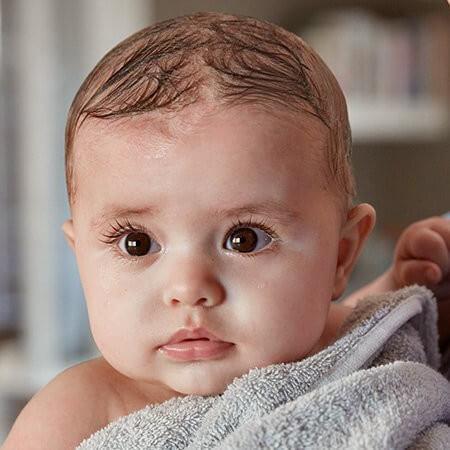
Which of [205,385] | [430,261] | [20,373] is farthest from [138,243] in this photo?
[20,373]

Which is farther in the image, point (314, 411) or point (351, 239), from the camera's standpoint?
point (351, 239)

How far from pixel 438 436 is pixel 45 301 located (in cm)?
230

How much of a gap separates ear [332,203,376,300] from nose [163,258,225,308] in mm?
157

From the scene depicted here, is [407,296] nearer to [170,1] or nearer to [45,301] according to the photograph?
[170,1]

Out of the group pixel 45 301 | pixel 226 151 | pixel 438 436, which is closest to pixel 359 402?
pixel 438 436

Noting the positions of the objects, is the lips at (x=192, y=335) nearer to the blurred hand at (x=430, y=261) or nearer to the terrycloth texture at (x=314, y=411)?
the terrycloth texture at (x=314, y=411)

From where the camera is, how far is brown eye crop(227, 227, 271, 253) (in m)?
0.70

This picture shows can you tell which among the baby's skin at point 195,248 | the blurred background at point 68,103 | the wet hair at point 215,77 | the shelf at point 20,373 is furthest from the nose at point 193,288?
the shelf at point 20,373

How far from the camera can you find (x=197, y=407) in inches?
27.5

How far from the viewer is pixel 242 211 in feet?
2.29

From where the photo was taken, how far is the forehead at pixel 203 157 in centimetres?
69

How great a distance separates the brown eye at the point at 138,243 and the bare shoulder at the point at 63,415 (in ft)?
0.40

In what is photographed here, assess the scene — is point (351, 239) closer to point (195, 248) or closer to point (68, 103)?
point (195, 248)

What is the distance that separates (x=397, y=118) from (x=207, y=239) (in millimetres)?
2342
